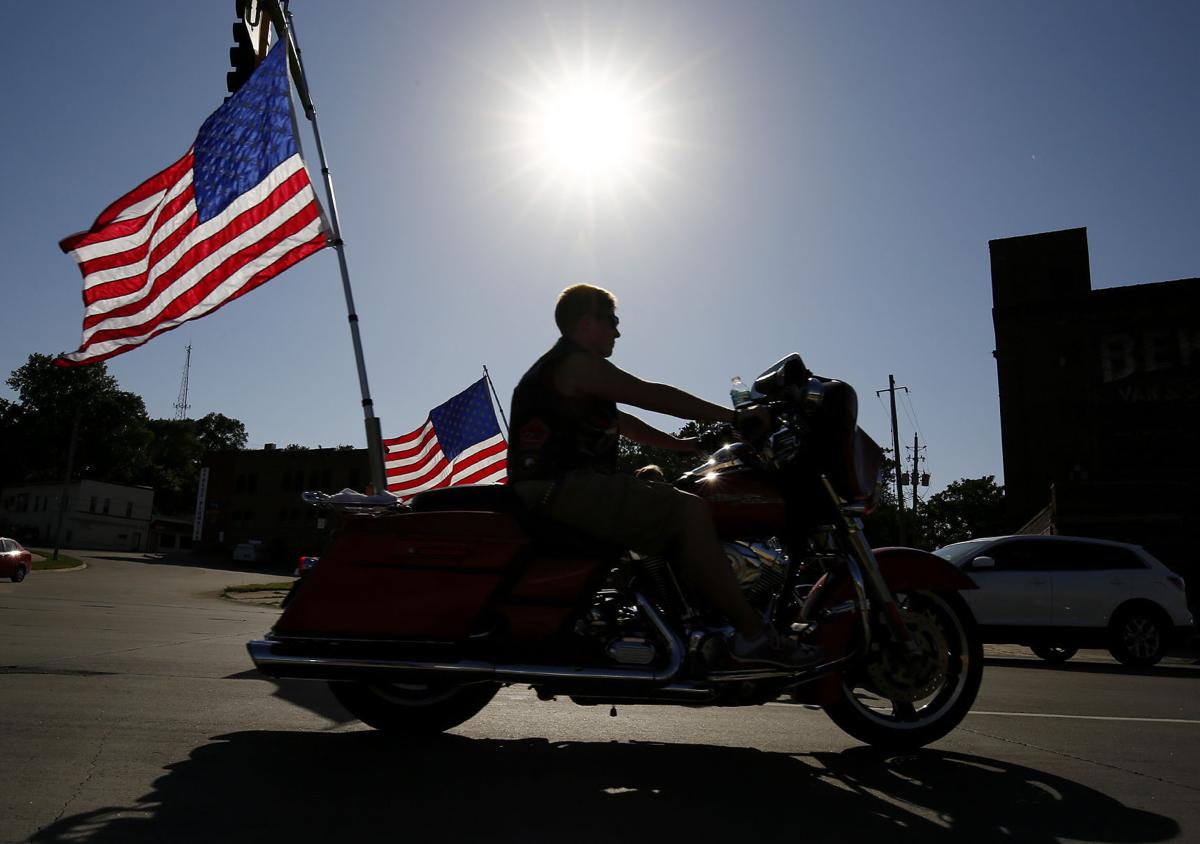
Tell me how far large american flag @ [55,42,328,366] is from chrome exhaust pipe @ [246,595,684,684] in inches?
248

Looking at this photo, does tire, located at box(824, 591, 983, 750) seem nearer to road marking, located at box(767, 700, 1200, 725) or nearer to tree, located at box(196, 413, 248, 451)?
road marking, located at box(767, 700, 1200, 725)

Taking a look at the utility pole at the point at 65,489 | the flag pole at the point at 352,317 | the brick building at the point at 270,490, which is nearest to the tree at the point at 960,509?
the brick building at the point at 270,490

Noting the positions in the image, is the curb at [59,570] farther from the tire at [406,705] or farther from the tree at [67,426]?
the tree at [67,426]

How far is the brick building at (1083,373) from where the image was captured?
31688mm

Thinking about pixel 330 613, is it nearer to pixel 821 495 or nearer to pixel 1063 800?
pixel 821 495

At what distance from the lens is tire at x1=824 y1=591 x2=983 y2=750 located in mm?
3914

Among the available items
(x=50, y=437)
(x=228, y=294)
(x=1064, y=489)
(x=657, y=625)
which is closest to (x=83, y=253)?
(x=228, y=294)

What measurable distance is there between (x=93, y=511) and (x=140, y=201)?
266 feet

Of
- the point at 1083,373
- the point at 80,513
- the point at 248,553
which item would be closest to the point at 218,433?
the point at 80,513

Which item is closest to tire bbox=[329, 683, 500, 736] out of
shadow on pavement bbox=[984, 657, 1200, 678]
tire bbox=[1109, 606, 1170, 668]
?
shadow on pavement bbox=[984, 657, 1200, 678]

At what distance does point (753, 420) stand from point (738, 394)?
25 cm

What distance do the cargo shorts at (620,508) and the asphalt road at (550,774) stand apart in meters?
0.91

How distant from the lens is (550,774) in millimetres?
3385

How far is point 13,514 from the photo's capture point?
79.3 m
